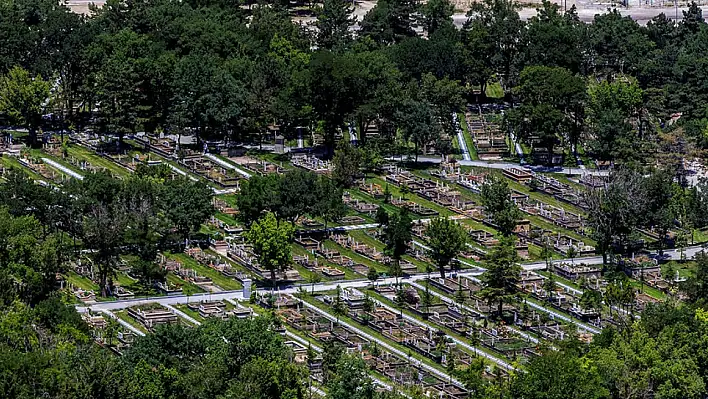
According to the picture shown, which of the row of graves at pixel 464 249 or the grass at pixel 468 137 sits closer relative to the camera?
the row of graves at pixel 464 249

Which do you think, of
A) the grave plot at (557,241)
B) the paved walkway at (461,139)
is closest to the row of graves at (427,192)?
the grave plot at (557,241)

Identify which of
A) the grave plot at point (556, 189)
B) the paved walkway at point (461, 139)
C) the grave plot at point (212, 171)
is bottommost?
the grave plot at point (556, 189)

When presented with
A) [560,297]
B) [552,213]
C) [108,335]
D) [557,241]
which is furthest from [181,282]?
[552,213]

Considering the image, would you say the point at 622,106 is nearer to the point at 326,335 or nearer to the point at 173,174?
the point at 173,174

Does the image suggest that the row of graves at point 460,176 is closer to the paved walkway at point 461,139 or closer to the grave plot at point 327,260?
the paved walkway at point 461,139

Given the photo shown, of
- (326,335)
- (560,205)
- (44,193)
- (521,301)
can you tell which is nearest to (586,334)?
(521,301)

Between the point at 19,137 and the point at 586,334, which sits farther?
the point at 19,137

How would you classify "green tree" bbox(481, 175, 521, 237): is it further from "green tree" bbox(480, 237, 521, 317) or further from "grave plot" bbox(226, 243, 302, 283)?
"grave plot" bbox(226, 243, 302, 283)
